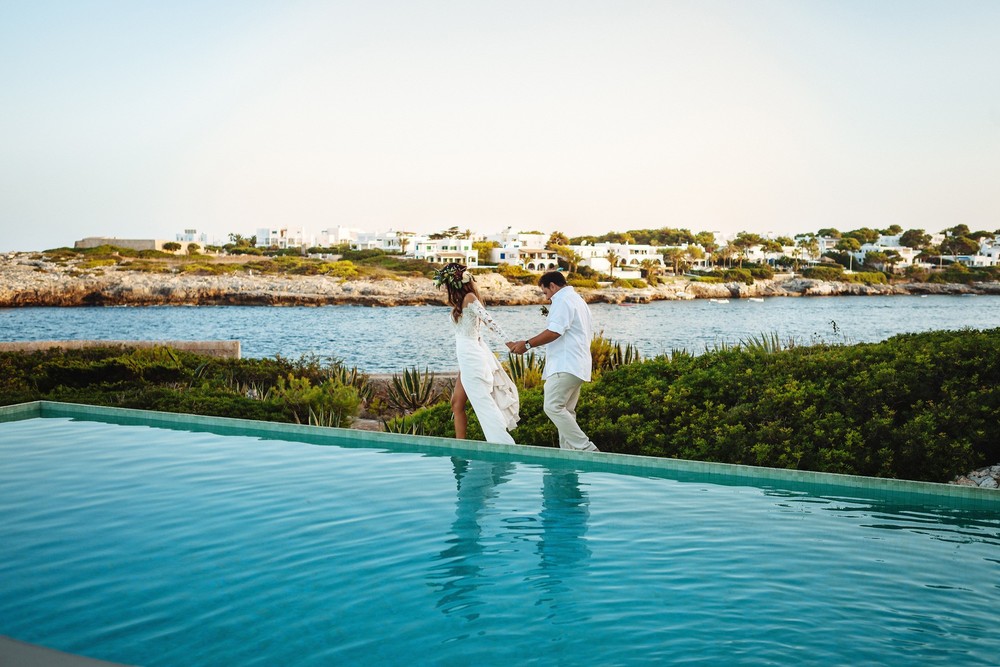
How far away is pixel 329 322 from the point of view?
67.5m

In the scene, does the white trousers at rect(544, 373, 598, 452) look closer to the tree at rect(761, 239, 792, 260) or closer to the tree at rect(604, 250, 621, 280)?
the tree at rect(604, 250, 621, 280)

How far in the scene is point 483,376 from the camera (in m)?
7.64

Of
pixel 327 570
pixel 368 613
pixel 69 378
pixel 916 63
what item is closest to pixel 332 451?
pixel 327 570

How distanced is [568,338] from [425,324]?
57.2 m

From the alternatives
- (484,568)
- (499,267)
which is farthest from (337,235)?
(484,568)

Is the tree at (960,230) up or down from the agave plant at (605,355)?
up

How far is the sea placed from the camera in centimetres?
4566

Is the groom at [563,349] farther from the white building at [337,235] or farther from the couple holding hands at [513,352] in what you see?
the white building at [337,235]

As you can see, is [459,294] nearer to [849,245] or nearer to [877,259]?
[877,259]

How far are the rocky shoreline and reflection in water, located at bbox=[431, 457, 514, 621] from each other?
278ft

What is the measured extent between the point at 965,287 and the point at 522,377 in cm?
12745

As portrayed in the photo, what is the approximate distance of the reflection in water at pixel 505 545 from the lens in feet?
12.9

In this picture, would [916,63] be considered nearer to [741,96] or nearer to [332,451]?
[741,96]

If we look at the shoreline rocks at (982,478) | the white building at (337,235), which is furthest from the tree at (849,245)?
the shoreline rocks at (982,478)
